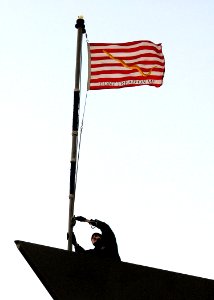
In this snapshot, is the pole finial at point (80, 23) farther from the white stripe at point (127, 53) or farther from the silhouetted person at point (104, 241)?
the silhouetted person at point (104, 241)

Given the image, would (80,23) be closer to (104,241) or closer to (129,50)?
(129,50)

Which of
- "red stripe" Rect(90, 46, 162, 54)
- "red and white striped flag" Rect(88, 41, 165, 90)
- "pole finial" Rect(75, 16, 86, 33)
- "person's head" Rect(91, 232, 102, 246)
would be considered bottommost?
"person's head" Rect(91, 232, 102, 246)

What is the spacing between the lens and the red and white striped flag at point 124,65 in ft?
35.8

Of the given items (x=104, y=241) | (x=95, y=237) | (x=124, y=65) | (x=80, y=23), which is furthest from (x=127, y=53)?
(x=104, y=241)

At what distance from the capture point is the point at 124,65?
1122 cm

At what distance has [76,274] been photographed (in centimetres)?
483

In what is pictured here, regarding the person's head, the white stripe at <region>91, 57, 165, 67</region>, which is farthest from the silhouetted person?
the white stripe at <region>91, 57, 165, 67</region>

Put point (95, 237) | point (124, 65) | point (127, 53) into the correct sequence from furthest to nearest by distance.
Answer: point (127, 53) → point (124, 65) → point (95, 237)

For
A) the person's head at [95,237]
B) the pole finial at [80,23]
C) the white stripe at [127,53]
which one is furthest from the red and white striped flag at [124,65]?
the person's head at [95,237]

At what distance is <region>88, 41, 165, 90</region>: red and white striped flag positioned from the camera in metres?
10.9

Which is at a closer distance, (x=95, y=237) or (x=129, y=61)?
(x=95, y=237)

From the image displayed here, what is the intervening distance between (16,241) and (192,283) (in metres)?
1.97

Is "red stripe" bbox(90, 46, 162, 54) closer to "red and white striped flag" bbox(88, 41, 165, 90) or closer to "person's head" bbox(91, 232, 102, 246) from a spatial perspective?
"red and white striped flag" bbox(88, 41, 165, 90)

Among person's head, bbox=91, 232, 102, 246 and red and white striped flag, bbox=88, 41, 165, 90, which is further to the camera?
red and white striped flag, bbox=88, 41, 165, 90
